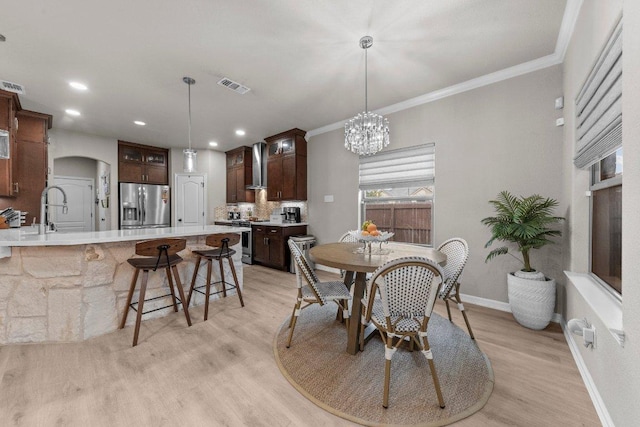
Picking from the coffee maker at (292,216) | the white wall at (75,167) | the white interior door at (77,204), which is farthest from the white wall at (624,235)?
the white wall at (75,167)

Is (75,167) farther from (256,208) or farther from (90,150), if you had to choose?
(256,208)

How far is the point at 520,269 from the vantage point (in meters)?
2.71

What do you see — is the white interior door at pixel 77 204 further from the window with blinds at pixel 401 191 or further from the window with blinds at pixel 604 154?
the window with blinds at pixel 604 154

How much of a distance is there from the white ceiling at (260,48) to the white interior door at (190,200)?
255cm

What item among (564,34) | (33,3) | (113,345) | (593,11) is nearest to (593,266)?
(593,11)

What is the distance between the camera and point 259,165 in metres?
5.78

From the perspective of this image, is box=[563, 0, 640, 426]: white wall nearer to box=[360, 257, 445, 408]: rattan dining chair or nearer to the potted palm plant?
the potted palm plant

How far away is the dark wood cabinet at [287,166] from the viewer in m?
4.90

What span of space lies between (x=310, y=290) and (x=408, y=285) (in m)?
0.92

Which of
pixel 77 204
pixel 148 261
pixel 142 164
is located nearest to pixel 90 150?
pixel 142 164

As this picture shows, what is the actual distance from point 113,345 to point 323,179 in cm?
362

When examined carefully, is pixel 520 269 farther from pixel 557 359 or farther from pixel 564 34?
pixel 564 34

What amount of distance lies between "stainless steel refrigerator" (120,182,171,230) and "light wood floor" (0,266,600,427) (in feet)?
13.1

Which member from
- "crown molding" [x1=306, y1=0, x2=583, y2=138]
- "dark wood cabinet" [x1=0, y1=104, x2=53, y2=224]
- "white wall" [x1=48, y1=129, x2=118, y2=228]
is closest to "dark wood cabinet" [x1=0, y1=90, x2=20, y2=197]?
"dark wood cabinet" [x1=0, y1=104, x2=53, y2=224]
